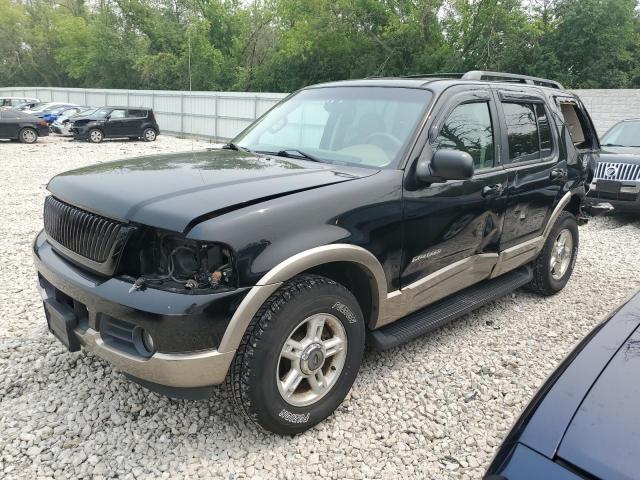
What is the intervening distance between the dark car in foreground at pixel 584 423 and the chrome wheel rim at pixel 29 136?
22.9m

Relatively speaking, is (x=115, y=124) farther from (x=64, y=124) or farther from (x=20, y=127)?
(x=20, y=127)

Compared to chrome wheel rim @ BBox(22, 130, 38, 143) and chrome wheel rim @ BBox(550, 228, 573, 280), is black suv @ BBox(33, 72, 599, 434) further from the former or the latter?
chrome wheel rim @ BBox(22, 130, 38, 143)

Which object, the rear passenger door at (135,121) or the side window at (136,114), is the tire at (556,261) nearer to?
the rear passenger door at (135,121)

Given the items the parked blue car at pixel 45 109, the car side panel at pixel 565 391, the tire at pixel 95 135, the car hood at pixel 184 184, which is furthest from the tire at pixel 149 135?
the car side panel at pixel 565 391

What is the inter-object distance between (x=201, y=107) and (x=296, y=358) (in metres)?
25.4

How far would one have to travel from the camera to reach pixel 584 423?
1.58m

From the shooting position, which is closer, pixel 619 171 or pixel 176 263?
pixel 176 263

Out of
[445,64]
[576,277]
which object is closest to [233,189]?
[576,277]

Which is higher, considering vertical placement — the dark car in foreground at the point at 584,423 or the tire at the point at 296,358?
the dark car in foreground at the point at 584,423

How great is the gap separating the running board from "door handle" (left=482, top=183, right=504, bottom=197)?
2.55 ft

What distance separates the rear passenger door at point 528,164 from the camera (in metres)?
4.09

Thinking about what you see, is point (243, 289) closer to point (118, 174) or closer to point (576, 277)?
point (118, 174)

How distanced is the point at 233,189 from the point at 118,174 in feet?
2.77

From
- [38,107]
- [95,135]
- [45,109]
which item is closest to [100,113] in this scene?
[95,135]
